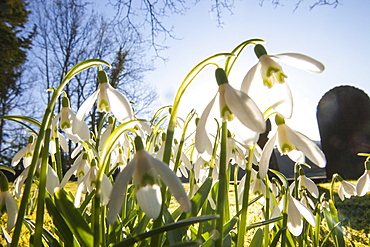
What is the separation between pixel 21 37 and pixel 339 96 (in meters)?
10.8

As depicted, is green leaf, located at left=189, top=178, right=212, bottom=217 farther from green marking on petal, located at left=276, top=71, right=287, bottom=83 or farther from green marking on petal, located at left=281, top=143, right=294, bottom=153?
green marking on petal, located at left=276, top=71, right=287, bottom=83

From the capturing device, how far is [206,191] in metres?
1.00

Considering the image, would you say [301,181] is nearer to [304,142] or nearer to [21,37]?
[304,142]

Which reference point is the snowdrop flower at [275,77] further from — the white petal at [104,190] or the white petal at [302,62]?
the white petal at [104,190]

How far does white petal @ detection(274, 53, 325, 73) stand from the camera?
667mm

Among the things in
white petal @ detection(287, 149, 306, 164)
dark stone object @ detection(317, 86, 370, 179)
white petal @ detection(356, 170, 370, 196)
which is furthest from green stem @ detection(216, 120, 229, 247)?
dark stone object @ detection(317, 86, 370, 179)

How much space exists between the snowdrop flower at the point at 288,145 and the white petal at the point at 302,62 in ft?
0.56

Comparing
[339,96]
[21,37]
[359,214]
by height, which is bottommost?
[359,214]

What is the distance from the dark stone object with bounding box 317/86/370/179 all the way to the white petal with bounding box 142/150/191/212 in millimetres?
7914

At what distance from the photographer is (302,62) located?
69cm

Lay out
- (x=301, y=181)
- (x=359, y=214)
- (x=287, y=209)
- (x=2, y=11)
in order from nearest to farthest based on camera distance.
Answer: (x=287, y=209) < (x=301, y=181) < (x=359, y=214) < (x=2, y=11)

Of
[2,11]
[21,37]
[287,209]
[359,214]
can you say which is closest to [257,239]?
[287,209]

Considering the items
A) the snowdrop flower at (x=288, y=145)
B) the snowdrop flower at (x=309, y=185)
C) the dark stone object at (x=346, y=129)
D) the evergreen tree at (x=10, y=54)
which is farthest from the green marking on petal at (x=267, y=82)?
the evergreen tree at (x=10, y=54)

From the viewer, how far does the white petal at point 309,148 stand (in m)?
0.78
